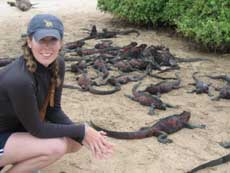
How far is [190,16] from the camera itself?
8.63 m

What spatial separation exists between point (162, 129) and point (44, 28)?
2137 mm

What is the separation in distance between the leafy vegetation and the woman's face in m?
5.08

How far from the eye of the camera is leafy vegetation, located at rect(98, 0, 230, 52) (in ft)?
26.5

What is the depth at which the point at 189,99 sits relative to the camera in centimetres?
616

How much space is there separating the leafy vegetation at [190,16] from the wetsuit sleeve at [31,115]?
4957 mm

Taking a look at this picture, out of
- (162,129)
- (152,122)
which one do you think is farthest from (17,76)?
(152,122)

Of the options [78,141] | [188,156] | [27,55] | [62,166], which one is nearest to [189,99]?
[188,156]

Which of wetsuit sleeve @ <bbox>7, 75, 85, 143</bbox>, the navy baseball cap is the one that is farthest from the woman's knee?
the navy baseball cap

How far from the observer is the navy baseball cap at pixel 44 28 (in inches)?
127

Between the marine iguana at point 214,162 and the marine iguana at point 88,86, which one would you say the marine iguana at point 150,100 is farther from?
the marine iguana at point 214,162

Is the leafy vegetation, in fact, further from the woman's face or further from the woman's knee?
the woman's face

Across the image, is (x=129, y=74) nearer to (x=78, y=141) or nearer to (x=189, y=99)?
(x=189, y=99)

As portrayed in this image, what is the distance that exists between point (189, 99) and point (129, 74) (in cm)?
125

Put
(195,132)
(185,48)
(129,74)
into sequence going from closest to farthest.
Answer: (195,132) < (129,74) < (185,48)
